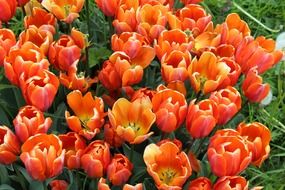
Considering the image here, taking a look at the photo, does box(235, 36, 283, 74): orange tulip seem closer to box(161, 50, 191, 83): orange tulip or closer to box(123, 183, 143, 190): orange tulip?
box(161, 50, 191, 83): orange tulip

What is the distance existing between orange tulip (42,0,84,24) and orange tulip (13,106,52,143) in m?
0.39

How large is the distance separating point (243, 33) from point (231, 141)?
530 millimetres

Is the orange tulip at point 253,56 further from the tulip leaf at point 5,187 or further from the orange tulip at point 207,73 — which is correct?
the tulip leaf at point 5,187

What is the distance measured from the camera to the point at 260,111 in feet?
7.20

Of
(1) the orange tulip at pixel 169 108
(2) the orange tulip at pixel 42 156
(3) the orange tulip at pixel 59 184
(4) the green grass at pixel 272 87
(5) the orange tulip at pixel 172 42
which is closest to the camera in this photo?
(2) the orange tulip at pixel 42 156

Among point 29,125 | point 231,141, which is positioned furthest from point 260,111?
point 29,125

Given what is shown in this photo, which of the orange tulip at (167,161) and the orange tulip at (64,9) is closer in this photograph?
the orange tulip at (167,161)

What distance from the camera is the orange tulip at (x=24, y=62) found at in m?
1.50

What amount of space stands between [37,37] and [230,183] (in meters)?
0.64

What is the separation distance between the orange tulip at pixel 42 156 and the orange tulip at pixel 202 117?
293 mm

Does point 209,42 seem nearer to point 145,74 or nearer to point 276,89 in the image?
point 145,74

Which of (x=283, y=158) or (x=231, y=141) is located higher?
(x=231, y=141)

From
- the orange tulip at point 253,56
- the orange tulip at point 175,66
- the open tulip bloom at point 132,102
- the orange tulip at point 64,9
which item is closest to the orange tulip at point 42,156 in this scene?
the open tulip bloom at point 132,102

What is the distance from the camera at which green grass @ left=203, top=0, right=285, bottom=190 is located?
1.98 metres
